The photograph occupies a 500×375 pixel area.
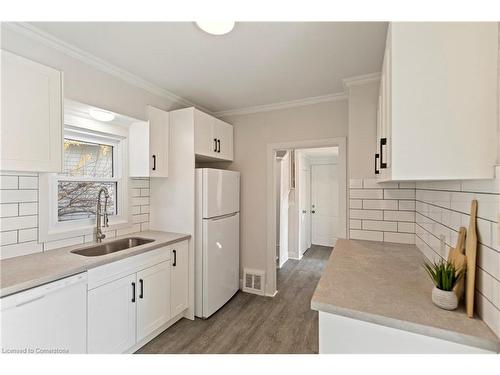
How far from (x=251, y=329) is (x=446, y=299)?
1.81 m

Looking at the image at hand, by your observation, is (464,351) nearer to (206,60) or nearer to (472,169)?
(472,169)

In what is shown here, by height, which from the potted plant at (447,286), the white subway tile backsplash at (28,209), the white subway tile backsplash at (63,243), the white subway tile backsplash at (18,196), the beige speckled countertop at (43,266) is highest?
the white subway tile backsplash at (18,196)

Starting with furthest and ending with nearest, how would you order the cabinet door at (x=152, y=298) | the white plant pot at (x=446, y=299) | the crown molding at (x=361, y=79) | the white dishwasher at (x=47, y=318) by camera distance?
the crown molding at (x=361, y=79)
the cabinet door at (x=152, y=298)
the white dishwasher at (x=47, y=318)
the white plant pot at (x=446, y=299)

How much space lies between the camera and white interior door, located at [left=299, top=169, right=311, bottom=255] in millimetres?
4875

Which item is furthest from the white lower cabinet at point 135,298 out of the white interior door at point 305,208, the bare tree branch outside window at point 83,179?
the white interior door at point 305,208

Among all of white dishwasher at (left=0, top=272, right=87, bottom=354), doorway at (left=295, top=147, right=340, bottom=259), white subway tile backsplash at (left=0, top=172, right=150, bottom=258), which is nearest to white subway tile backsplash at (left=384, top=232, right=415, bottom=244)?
white dishwasher at (left=0, top=272, right=87, bottom=354)

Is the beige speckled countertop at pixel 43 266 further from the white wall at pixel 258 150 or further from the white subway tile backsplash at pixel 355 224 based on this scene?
the white subway tile backsplash at pixel 355 224

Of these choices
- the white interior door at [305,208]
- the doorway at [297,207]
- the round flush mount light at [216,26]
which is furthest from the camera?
the white interior door at [305,208]

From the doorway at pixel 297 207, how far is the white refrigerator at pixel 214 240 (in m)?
0.48

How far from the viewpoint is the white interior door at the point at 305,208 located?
16.0ft

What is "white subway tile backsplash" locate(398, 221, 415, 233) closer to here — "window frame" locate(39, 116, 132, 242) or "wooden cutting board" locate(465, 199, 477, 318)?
"wooden cutting board" locate(465, 199, 477, 318)

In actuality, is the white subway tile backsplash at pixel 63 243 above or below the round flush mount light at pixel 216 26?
below

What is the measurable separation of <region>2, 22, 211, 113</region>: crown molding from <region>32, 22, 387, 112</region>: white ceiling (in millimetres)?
51

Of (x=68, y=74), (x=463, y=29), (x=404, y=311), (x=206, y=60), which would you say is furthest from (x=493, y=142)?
(x=68, y=74)
